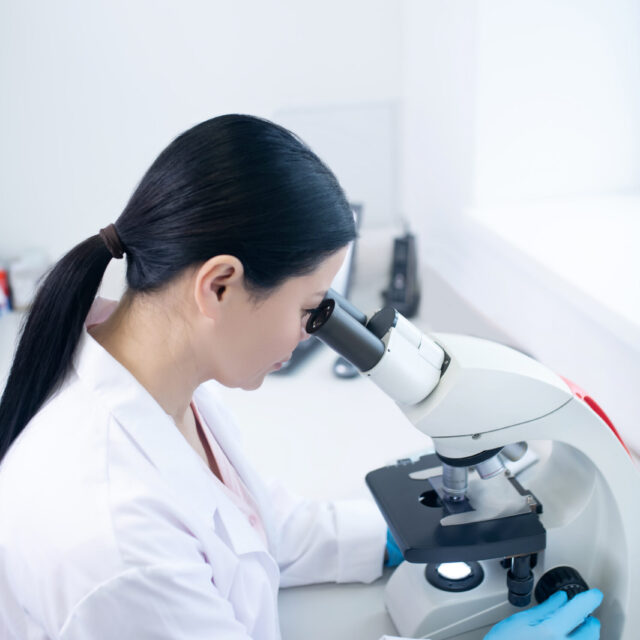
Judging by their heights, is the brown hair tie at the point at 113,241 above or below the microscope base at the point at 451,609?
above

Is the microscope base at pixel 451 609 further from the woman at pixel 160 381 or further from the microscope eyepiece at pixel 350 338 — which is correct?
the microscope eyepiece at pixel 350 338

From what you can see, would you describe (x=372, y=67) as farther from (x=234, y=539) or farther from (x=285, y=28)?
(x=234, y=539)

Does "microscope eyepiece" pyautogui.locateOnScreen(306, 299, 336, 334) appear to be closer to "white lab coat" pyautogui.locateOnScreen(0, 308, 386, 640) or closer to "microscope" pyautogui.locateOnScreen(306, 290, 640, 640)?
"microscope" pyautogui.locateOnScreen(306, 290, 640, 640)

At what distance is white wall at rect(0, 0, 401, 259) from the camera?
209cm

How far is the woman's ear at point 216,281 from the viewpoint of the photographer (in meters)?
0.82

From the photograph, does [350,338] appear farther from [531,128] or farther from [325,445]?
[531,128]

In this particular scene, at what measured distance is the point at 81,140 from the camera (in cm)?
219

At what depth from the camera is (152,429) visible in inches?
35.4

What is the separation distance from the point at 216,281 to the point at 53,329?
0.83 ft

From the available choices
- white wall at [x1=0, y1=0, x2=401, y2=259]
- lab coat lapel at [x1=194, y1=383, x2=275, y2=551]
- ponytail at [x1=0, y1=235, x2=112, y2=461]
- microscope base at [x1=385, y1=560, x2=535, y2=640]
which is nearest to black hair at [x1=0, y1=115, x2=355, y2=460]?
ponytail at [x1=0, y1=235, x2=112, y2=461]

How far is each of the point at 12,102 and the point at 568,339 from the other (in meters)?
1.75

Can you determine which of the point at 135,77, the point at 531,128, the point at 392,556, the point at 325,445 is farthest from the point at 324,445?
the point at 135,77

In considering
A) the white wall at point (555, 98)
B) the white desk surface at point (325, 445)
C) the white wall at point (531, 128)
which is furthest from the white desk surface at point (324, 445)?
the white wall at point (555, 98)

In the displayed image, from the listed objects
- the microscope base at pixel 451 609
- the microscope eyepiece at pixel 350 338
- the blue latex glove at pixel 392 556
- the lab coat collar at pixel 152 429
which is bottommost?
the blue latex glove at pixel 392 556
